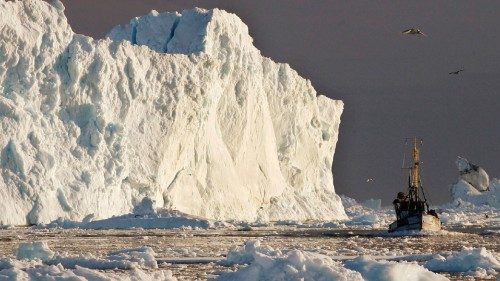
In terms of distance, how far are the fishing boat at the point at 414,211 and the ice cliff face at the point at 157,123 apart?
11.7 m

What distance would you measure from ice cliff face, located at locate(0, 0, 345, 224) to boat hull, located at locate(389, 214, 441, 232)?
12.3m

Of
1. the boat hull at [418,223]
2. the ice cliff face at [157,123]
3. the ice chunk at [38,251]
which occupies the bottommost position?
the ice chunk at [38,251]

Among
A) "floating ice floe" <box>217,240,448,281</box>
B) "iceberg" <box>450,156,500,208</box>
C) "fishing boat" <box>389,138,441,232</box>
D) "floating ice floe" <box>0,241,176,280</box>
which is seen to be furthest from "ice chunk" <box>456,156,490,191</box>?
"floating ice floe" <box>217,240,448,281</box>

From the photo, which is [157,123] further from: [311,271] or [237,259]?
[311,271]

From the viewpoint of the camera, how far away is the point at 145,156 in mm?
52500

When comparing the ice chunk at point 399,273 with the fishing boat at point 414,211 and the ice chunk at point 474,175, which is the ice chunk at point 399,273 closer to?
the fishing boat at point 414,211

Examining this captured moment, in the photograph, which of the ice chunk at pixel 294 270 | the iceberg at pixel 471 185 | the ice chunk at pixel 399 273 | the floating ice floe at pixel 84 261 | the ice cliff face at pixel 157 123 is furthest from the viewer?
the iceberg at pixel 471 185

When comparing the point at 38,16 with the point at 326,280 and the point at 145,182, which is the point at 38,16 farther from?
the point at 326,280

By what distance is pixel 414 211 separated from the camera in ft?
149

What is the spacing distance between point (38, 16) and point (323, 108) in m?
29.0

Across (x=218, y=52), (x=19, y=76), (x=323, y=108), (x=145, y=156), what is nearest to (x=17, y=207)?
(x=19, y=76)

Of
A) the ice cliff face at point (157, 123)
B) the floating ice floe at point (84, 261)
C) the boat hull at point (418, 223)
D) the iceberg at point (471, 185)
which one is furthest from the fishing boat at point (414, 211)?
the iceberg at point (471, 185)

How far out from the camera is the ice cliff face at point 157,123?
45.8 meters

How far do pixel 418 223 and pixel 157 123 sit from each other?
15046mm
